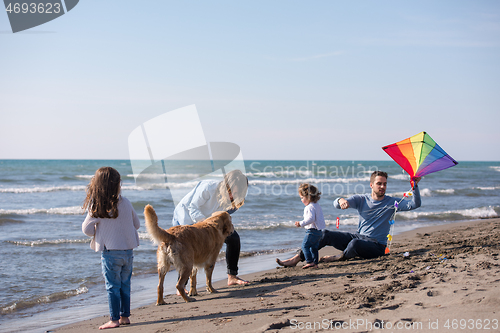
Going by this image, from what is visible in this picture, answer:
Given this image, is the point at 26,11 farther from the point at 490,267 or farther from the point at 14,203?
the point at 14,203

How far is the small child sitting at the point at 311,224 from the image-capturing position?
6148 millimetres

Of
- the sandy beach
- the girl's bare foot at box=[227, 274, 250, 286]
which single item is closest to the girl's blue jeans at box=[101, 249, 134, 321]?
the sandy beach

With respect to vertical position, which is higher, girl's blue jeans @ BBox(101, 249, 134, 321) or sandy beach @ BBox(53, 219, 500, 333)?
girl's blue jeans @ BBox(101, 249, 134, 321)

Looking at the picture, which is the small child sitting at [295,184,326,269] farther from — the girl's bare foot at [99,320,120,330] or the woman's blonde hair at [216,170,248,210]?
the girl's bare foot at [99,320,120,330]

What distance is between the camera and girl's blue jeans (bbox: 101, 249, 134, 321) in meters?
3.64

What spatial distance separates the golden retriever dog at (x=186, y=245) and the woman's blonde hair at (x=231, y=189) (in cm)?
25

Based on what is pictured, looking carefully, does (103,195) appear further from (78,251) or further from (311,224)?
(78,251)

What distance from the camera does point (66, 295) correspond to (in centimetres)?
531

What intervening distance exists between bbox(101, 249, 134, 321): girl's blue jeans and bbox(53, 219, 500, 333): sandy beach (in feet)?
Result: 0.71

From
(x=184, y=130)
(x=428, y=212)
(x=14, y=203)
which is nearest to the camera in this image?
(x=184, y=130)

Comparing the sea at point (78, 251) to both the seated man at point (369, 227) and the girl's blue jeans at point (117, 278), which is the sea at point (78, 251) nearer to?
the girl's blue jeans at point (117, 278)

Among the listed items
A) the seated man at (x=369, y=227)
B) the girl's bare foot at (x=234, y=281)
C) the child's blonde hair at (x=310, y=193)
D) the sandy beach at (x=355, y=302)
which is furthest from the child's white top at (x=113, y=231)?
the child's blonde hair at (x=310, y=193)

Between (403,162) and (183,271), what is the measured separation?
416 centimetres

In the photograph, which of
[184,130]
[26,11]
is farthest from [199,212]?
[26,11]
